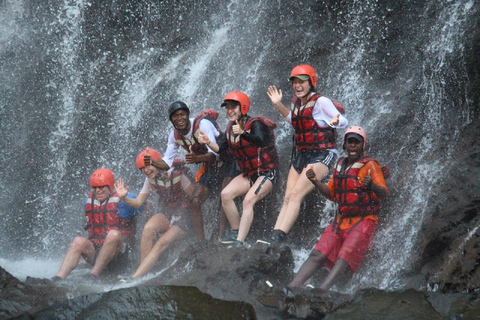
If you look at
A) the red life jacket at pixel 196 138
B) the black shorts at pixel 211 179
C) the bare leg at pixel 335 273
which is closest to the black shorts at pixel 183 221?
the black shorts at pixel 211 179

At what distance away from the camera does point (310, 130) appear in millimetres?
7234

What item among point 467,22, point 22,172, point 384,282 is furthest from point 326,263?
point 22,172

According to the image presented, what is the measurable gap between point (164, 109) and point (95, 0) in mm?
3804

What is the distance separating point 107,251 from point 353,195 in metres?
3.89

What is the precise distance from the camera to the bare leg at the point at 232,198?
7.39 metres

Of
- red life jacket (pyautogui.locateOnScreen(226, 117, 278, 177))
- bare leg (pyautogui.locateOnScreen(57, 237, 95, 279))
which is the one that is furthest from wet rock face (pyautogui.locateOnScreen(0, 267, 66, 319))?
red life jacket (pyautogui.locateOnScreen(226, 117, 278, 177))

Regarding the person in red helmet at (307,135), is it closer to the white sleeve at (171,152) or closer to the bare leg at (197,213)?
the bare leg at (197,213)

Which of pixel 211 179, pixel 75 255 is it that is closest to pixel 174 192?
pixel 211 179

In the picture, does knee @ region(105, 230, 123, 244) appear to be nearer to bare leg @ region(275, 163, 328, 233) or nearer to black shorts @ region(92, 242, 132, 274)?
black shorts @ region(92, 242, 132, 274)

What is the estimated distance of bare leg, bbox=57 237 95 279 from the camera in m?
7.95

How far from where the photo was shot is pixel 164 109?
11273mm

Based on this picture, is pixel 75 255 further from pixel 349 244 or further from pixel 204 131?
pixel 349 244

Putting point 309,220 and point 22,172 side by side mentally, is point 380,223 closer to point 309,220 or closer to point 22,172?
point 309,220

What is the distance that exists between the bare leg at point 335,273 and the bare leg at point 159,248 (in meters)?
2.81
